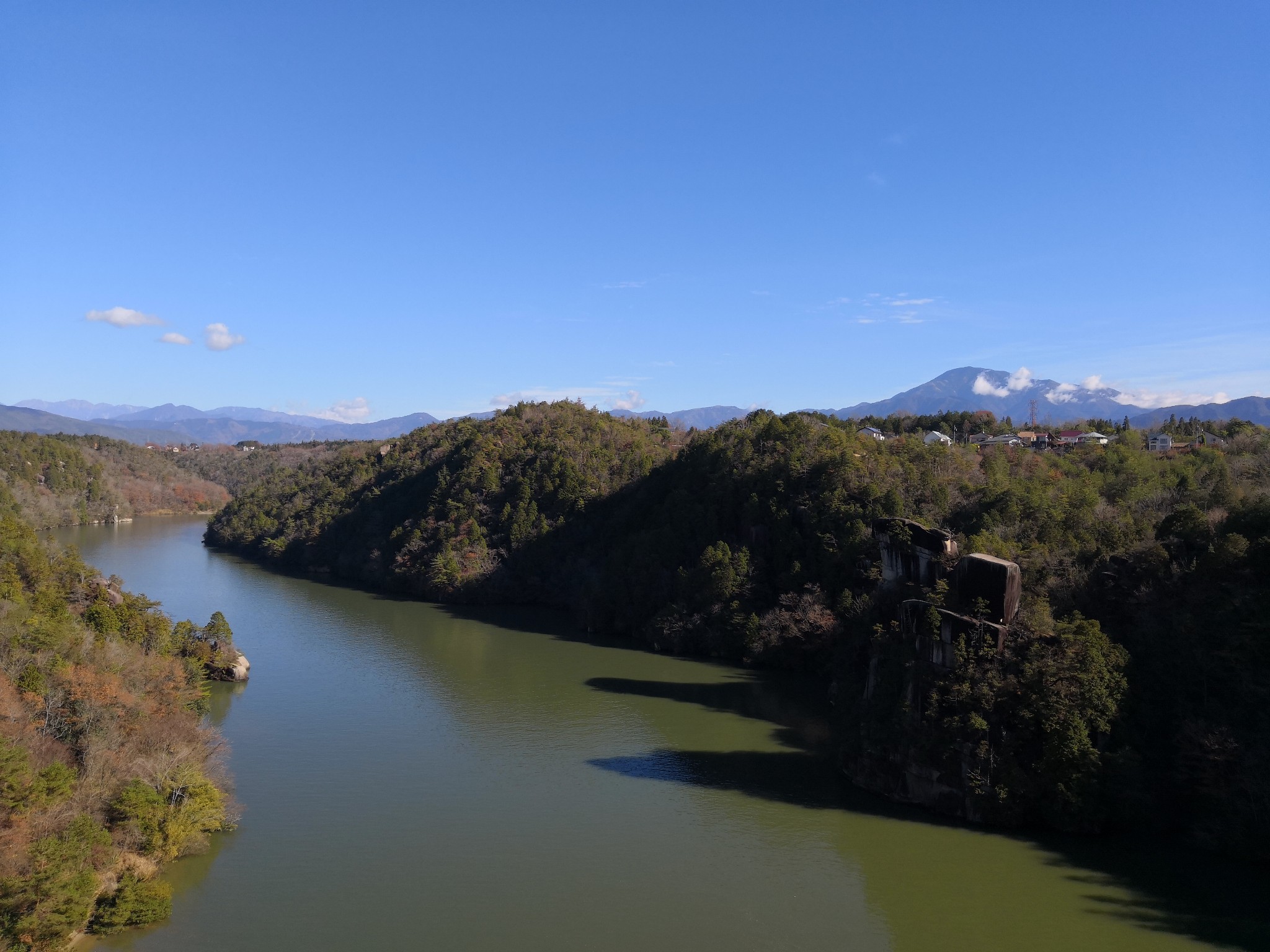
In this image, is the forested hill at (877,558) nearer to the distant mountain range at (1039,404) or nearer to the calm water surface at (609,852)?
the calm water surface at (609,852)

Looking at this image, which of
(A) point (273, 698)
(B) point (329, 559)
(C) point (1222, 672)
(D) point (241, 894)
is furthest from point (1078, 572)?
(B) point (329, 559)

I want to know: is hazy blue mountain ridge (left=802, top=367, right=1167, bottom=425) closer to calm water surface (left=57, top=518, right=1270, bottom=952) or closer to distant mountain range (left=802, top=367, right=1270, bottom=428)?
distant mountain range (left=802, top=367, right=1270, bottom=428)

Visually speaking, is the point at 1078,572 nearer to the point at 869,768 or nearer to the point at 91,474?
the point at 869,768

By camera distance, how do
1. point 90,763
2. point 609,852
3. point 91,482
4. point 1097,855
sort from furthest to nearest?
1. point 91,482
2. point 609,852
3. point 1097,855
4. point 90,763

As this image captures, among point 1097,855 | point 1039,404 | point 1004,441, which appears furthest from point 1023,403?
point 1097,855

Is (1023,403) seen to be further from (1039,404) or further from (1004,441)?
(1004,441)
